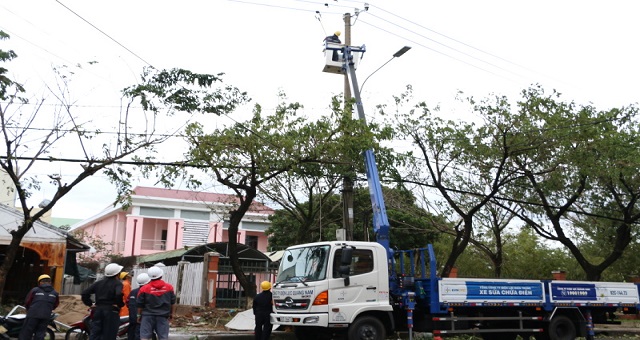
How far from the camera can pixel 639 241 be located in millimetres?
27297

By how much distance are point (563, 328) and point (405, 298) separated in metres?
4.71

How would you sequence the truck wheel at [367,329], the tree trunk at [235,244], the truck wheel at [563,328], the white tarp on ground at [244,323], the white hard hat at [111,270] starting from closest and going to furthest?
the white hard hat at [111,270], the truck wheel at [367,329], the truck wheel at [563,328], the white tarp on ground at [244,323], the tree trunk at [235,244]

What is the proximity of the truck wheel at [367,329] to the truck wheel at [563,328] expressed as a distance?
5032 mm

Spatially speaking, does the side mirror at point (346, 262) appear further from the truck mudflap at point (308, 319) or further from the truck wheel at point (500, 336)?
the truck wheel at point (500, 336)

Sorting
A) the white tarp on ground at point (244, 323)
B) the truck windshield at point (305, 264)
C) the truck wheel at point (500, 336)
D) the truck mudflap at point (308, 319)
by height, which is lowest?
the truck wheel at point (500, 336)

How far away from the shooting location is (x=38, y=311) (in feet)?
33.7

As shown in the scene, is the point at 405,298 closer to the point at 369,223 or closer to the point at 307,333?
the point at 307,333

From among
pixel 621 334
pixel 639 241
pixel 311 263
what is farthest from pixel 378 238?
pixel 639 241

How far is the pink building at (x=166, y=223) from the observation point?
38875mm

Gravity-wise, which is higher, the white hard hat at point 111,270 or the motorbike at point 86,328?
the white hard hat at point 111,270

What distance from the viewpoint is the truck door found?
11.4m

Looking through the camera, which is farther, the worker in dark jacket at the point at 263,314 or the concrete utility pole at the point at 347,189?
the concrete utility pole at the point at 347,189

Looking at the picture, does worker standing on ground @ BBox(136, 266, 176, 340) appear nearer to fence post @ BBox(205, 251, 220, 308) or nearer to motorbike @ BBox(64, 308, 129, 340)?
motorbike @ BBox(64, 308, 129, 340)

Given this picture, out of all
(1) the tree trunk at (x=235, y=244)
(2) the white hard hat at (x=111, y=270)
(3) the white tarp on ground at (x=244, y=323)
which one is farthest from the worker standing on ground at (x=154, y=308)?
(1) the tree trunk at (x=235, y=244)
